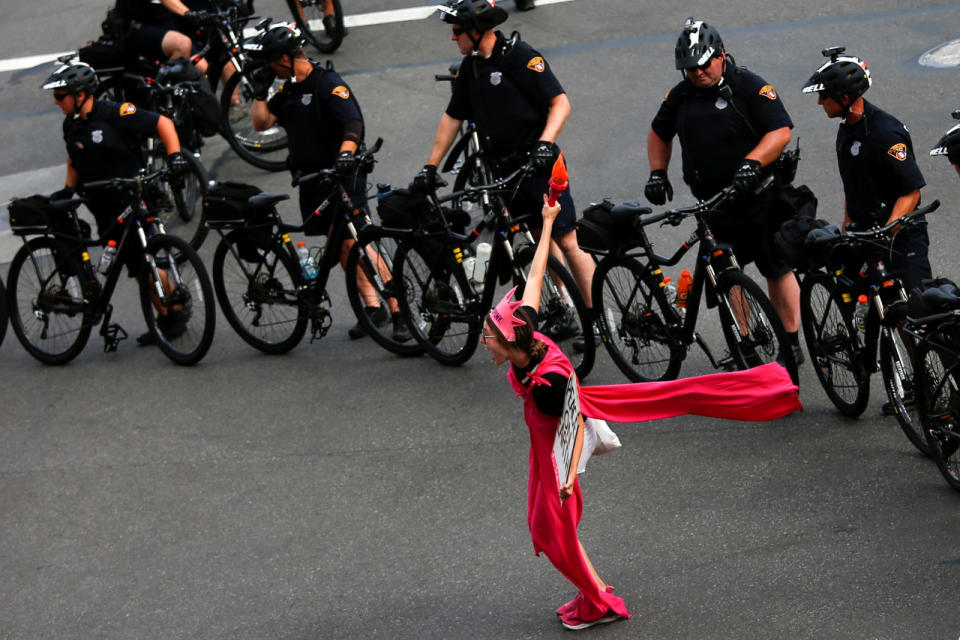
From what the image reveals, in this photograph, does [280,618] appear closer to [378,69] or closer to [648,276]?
[648,276]

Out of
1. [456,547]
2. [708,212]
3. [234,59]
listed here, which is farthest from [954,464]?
[234,59]

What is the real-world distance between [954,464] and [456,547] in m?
2.53

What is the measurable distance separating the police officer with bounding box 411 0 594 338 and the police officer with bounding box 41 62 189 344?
2197 millimetres

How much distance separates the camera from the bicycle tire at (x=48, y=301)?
9.04m

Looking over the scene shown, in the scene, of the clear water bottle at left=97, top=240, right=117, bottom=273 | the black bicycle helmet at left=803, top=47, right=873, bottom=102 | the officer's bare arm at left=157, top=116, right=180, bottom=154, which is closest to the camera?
the black bicycle helmet at left=803, top=47, right=873, bottom=102

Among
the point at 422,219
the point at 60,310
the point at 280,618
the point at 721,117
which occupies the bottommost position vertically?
the point at 280,618

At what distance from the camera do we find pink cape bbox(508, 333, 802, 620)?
5281mm

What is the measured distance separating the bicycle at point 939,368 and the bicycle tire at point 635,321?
1.64 metres

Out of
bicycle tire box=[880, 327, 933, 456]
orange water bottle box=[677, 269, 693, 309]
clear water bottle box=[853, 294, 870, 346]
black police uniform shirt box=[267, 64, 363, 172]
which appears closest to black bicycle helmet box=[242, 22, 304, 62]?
black police uniform shirt box=[267, 64, 363, 172]

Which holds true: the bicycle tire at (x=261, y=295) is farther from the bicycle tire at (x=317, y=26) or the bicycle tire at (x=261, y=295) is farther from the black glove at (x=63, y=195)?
the bicycle tire at (x=317, y=26)

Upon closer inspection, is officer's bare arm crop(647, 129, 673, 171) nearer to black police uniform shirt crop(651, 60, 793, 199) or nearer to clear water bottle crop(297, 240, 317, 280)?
black police uniform shirt crop(651, 60, 793, 199)

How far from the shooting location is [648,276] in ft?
23.7

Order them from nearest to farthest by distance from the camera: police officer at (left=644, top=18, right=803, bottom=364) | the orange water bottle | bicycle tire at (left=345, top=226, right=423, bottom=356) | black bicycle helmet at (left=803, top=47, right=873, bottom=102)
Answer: black bicycle helmet at (left=803, top=47, right=873, bottom=102) → police officer at (left=644, top=18, right=803, bottom=364) → the orange water bottle → bicycle tire at (left=345, top=226, right=423, bottom=356)

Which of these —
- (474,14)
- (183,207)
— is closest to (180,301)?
(183,207)
